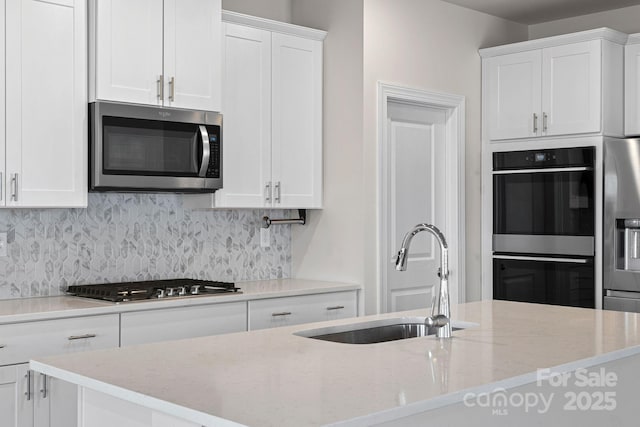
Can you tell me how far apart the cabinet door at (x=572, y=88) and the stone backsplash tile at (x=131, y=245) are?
185 centimetres

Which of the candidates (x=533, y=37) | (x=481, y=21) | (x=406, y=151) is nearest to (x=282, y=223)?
(x=406, y=151)

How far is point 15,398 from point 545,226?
10.7 ft

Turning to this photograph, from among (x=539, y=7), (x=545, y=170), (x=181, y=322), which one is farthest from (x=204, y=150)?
(x=539, y=7)

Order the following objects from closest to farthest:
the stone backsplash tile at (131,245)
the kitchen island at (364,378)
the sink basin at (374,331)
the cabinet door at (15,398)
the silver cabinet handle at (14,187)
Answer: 1. the kitchen island at (364,378)
2. the sink basin at (374,331)
3. the cabinet door at (15,398)
4. the silver cabinet handle at (14,187)
5. the stone backsplash tile at (131,245)

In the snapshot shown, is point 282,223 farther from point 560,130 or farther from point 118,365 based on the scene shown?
point 118,365

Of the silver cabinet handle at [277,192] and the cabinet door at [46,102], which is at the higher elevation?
the cabinet door at [46,102]

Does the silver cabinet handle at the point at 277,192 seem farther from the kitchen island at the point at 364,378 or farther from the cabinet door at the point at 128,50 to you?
the kitchen island at the point at 364,378

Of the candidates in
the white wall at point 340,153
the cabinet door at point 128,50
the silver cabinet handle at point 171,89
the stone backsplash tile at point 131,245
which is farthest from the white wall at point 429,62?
the cabinet door at point 128,50

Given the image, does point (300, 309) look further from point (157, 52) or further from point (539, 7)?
point (539, 7)

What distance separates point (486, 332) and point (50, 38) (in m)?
2.27

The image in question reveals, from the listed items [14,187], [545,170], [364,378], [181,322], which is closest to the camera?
[364,378]

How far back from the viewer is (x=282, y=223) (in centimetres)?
462

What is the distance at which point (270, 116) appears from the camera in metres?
4.34

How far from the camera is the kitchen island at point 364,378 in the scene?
1.63 m
